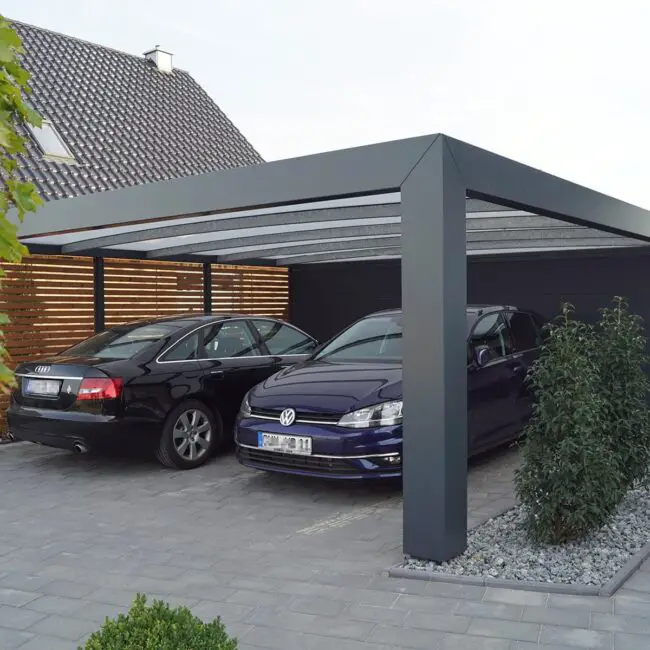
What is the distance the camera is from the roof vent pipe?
20609 mm

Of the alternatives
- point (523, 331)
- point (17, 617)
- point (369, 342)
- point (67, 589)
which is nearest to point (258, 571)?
point (67, 589)

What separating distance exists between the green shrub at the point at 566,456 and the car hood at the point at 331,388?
1.47 meters

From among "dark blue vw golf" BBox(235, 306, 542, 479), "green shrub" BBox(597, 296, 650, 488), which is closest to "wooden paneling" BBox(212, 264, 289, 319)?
"dark blue vw golf" BBox(235, 306, 542, 479)

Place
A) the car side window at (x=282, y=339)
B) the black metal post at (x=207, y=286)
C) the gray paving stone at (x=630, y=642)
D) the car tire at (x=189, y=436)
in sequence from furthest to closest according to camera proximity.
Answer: the black metal post at (x=207, y=286) → the car side window at (x=282, y=339) → the car tire at (x=189, y=436) → the gray paving stone at (x=630, y=642)

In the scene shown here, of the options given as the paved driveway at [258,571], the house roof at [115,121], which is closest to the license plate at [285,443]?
the paved driveway at [258,571]

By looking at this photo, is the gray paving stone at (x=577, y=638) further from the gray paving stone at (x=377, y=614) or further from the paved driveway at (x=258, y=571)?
the gray paving stone at (x=377, y=614)

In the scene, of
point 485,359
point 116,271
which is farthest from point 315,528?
point 116,271

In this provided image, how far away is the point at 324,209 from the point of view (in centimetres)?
639

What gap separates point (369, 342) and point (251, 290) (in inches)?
204

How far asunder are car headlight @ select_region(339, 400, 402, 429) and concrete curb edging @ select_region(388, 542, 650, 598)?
1.58 meters

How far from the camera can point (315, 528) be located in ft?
18.5

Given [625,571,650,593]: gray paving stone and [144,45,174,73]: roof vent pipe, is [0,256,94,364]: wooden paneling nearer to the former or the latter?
[625,571,650,593]: gray paving stone

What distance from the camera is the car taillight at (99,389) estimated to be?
692cm

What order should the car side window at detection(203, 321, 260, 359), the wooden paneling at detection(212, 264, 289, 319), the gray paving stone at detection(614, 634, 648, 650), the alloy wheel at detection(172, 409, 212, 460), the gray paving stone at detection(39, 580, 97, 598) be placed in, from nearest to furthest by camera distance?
the gray paving stone at detection(614, 634, 648, 650) → the gray paving stone at detection(39, 580, 97, 598) → the alloy wheel at detection(172, 409, 212, 460) → the car side window at detection(203, 321, 260, 359) → the wooden paneling at detection(212, 264, 289, 319)
